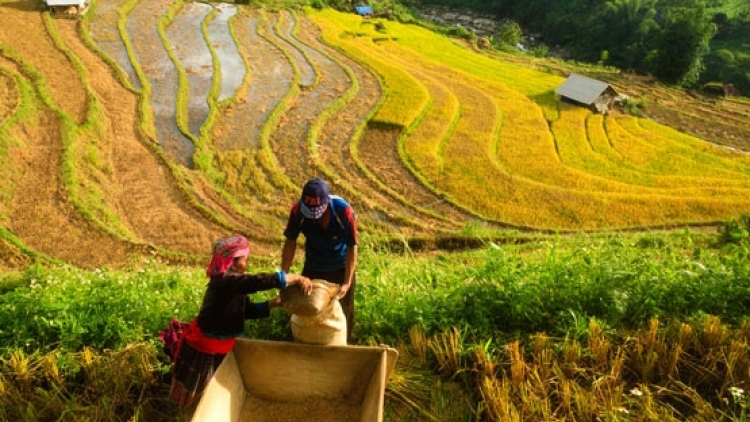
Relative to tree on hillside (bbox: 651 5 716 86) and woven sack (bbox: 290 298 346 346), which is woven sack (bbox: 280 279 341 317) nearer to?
woven sack (bbox: 290 298 346 346)

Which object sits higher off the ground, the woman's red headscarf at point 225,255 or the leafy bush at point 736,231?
the woman's red headscarf at point 225,255

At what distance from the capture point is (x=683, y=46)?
120ft

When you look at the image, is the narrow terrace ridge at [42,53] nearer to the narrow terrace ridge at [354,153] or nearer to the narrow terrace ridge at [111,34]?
the narrow terrace ridge at [111,34]

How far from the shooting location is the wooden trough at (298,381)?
157 inches

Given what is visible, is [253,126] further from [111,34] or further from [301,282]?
[301,282]

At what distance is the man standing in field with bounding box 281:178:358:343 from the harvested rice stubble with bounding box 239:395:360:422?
85 cm

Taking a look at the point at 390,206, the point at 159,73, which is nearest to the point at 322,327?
the point at 390,206

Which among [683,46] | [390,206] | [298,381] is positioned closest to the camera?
[298,381]

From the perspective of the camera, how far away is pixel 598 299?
4984mm

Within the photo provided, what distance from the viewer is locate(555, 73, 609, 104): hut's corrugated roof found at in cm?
2388

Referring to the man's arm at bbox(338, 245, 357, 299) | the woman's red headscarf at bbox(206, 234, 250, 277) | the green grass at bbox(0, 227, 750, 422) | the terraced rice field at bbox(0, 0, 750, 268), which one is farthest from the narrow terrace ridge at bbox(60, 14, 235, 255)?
the woman's red headscarf at bbox(206, 234, 250, 277)

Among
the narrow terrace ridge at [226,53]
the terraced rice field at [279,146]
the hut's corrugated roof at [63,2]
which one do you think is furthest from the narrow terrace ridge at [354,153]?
the hut's corrugated roof at [63,2]

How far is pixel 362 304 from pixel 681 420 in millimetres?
2965

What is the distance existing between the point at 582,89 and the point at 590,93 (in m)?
0.56
